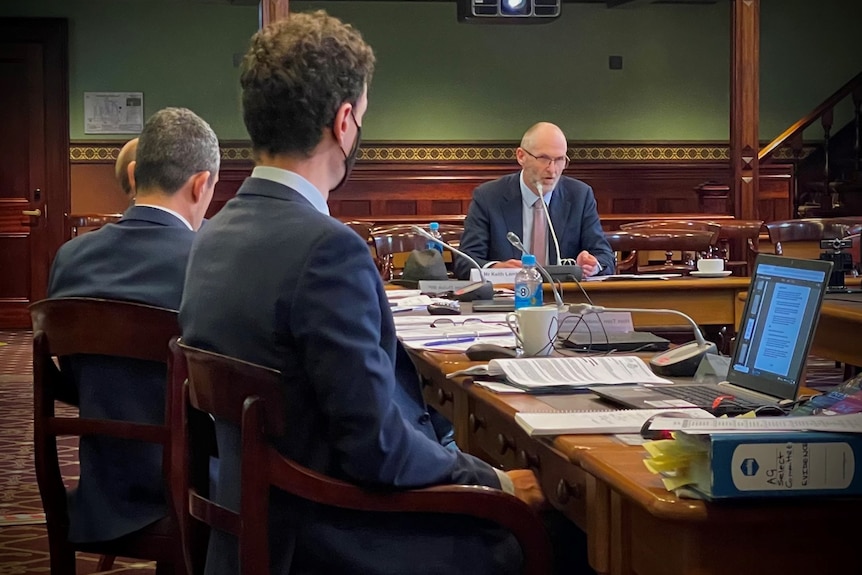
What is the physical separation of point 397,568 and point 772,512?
552mm

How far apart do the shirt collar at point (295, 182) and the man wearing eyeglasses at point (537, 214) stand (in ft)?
10.9

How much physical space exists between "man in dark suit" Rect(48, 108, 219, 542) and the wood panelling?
7.71 meters

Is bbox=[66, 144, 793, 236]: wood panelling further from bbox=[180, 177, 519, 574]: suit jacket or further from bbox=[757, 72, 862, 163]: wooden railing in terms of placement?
bbox=[180, 177, 519, 574]: suit jacket

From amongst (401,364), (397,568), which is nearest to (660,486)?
(397,568)

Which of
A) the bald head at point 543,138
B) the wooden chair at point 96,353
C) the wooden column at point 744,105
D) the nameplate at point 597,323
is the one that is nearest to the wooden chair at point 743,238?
the wooden column at point 744,105

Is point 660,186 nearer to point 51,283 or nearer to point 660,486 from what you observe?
point 51,283

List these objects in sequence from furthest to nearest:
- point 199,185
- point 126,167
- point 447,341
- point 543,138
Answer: point 543,138
point 126,167
point 447,341
point 199,185

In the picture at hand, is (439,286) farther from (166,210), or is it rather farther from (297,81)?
(297,81)

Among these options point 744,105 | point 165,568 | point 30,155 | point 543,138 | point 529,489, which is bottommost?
point 165,568

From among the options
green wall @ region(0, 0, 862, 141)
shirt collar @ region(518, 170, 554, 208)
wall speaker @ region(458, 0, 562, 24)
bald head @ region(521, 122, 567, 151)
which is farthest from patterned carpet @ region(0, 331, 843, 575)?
green wall @ region(0, 0, 862, 141)


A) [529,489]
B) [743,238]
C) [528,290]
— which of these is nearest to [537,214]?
[743,238]

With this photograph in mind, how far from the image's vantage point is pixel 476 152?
35.4 ft

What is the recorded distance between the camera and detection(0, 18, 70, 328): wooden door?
9.99 meters

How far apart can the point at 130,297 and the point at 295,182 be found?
2.37 ft
